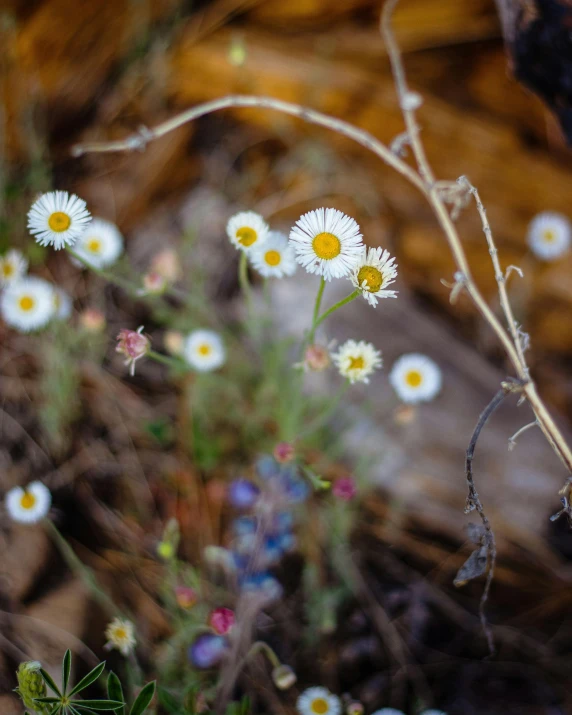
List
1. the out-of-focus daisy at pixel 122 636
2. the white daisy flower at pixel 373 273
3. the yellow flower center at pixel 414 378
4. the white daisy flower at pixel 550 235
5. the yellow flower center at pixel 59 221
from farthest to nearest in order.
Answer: the white daisy flower at pixel 550 235
the yellow flower center at pixel 414 378
the out-of-focus daisy at pixel 122 636
the yellow flower center at pixel 59 221
the white daisy flower at pixel 373 273

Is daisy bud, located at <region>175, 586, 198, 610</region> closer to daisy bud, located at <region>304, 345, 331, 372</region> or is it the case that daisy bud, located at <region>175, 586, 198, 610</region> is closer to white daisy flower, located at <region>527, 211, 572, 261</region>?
daisy bud, located at <region>304, 345, 331, 372</region>

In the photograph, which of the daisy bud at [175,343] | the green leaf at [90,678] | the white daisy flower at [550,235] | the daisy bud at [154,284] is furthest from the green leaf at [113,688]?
the white daisy flower at [550,235]

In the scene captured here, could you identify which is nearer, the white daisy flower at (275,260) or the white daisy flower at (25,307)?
the white daisy flower at (275,260)

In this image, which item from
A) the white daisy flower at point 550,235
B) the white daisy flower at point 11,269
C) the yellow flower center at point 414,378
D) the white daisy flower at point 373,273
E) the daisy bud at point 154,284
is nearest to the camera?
the white daisy flower at point 373,273

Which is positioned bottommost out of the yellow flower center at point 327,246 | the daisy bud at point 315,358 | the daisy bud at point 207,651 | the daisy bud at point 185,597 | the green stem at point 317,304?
the daisy bud at point 207,651

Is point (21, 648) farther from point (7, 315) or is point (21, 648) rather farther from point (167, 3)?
point (167, 3)

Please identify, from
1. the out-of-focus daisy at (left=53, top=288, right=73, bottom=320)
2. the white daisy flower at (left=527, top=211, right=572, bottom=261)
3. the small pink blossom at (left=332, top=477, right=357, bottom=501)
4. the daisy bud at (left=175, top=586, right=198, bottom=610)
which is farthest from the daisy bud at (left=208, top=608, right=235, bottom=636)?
the white daisy flower at (left=527, top=211, right=572, bottom=261)

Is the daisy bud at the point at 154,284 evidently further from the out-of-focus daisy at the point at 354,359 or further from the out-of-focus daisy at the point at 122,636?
the out-of-focus daisy at the point at 122,636
